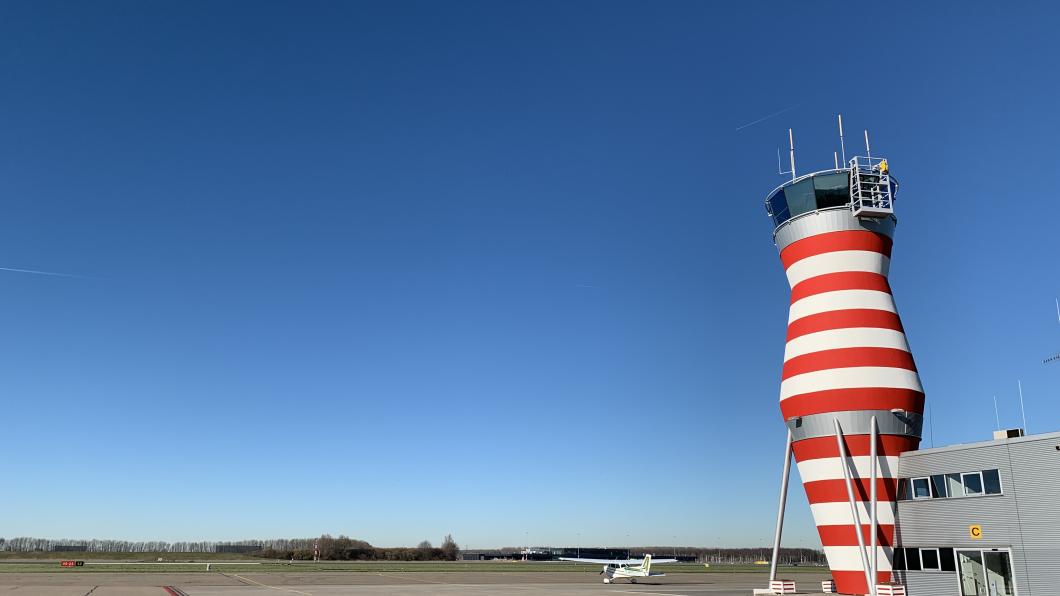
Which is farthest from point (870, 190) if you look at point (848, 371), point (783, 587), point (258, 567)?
point (258, 567)

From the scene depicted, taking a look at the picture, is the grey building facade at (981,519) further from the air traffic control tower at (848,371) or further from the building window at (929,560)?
the air traffic control tower at (848,371)

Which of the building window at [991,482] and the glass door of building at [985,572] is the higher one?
the building window at [991,482]

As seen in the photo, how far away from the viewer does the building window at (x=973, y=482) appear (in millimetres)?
29141

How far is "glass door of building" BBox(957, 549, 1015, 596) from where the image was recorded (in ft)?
91.9

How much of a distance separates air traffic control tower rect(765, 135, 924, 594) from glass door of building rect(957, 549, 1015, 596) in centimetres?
304

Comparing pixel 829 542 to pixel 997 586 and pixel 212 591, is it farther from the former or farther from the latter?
pixel 212 591

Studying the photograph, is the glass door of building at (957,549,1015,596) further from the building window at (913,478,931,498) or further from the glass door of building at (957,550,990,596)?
the building window at (913,478,931,498)

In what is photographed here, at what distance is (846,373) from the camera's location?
3322 cm

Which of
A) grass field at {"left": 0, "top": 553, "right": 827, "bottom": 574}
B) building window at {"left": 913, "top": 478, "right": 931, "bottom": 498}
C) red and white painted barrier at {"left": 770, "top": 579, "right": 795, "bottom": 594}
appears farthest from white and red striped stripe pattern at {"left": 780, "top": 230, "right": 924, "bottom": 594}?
grass field at {"left": 0, "top": 553, "right": 827, "bottom": 574}

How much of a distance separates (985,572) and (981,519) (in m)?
2.22

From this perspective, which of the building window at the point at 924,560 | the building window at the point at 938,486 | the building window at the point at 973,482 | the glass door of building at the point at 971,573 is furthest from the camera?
the building window at the point at 938,486

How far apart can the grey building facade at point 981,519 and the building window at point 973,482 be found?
40 millimetres

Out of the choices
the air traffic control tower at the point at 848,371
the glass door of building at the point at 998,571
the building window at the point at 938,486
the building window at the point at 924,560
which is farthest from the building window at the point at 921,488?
the glass door of building at the point at 998,571

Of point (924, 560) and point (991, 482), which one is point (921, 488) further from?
point (991, 482)
